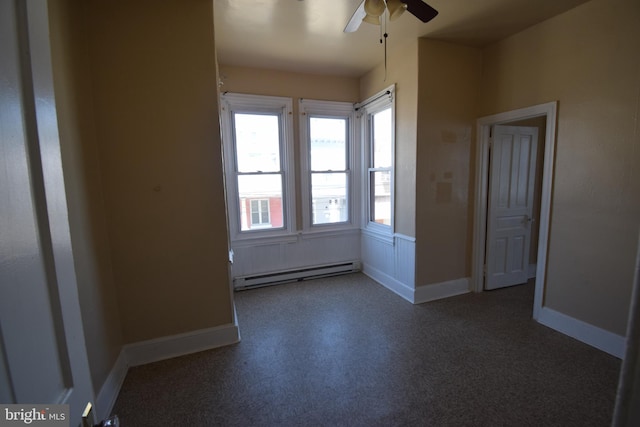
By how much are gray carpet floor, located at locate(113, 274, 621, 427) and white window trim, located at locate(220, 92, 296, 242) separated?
116 cm

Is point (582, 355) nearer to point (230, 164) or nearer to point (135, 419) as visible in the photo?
point (135, 419)

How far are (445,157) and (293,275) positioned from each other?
2480mm

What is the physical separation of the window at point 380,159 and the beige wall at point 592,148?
1.41 meters

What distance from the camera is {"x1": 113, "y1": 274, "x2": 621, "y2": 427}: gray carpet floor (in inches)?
68.2

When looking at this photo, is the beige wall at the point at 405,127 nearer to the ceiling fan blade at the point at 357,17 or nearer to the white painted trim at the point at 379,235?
the white painted trim at the point at 379,235

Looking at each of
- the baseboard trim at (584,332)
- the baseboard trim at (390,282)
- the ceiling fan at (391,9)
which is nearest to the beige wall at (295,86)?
the baseboard trim at (390,282)

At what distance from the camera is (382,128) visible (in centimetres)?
376

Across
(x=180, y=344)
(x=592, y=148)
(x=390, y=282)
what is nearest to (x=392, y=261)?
(x=390, y=282)

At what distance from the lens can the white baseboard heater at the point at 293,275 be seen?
376 centimetres

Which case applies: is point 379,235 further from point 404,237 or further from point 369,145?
point 369,145

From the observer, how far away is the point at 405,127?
317 cm

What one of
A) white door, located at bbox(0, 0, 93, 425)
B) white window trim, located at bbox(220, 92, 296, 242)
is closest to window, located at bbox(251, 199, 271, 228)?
white window trim, located at bbox(220, 92, 296, 242)

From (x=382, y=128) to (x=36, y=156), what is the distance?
3.63 m

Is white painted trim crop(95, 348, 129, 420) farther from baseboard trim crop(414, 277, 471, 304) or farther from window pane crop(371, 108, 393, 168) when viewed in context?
window pane crop(371, 108, 393, 168)
